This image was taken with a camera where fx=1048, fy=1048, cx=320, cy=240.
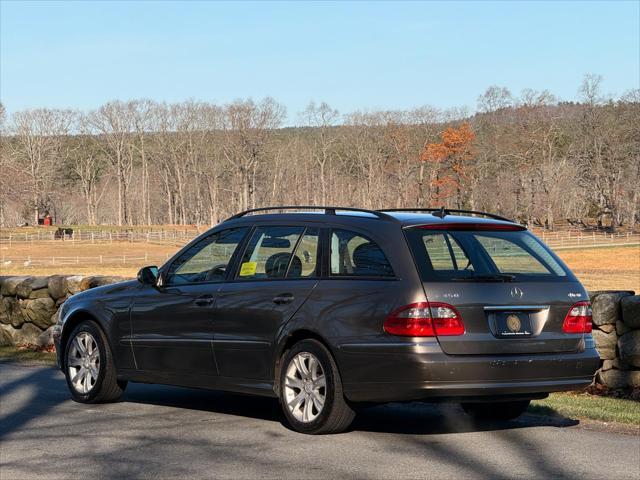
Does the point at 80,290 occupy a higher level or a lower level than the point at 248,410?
higher

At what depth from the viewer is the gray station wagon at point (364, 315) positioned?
709 centimetres

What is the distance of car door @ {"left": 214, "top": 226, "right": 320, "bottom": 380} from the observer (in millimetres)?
7910

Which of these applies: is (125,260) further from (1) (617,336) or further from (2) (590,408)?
(2) (590,408)

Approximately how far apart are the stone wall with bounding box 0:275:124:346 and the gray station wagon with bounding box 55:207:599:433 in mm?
5317

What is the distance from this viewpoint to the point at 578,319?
762 centimetres

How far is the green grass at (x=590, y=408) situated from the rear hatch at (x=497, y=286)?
3.73 ft

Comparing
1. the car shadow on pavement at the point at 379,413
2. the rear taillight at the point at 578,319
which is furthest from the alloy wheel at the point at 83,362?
the rear taillight at the point at 578,319

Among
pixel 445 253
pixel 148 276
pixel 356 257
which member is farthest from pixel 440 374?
pixel 148 276

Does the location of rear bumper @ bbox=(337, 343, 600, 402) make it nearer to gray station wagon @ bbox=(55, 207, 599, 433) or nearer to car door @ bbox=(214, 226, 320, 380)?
gray station wagon @ bbox=(55, 207, 599, 433)

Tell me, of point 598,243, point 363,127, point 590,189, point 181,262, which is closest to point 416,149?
point 363,127

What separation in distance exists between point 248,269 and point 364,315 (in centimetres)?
144

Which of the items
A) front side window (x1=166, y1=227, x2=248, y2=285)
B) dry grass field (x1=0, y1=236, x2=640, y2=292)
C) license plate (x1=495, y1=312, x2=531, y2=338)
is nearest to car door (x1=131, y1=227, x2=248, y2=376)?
front side window (x1=166, y1=227, x2=248, y2=285)

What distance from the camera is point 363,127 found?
11600 cm

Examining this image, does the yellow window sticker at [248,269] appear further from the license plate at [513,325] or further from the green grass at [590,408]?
the green grass at [590,408]
